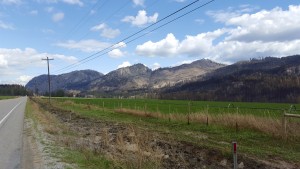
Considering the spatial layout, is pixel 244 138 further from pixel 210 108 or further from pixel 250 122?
pixel 210 108

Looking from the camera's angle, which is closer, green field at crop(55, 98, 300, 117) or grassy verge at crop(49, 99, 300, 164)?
grassy verge at crop(49, 99, 300, 164)

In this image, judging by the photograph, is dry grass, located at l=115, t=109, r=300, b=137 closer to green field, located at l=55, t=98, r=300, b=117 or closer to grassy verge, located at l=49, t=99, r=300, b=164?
grassy verge, located at l=49, t=99, r=300, b=164

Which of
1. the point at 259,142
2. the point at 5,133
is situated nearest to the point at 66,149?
Answer: the point at 5,133

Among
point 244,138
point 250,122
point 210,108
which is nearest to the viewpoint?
point 244,138

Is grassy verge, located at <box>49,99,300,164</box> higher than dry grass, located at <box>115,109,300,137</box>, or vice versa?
dry grass, located at <box>115,109,300,137</box>

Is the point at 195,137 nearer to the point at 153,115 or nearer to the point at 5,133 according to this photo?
the point at 5,133

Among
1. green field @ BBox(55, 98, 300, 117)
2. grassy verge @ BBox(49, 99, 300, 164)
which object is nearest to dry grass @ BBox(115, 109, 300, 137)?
grassy verge @ BBox(49, 99, 300, 164)

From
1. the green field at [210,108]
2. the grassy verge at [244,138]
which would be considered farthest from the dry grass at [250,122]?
the green field at [210,108]

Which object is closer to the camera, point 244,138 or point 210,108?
point 244,138

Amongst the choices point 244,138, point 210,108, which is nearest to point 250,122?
point 244,138

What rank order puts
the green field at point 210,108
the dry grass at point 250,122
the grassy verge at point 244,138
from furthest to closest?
the green field at point 210,108 < the dry grass at point 250,122 < the grassy verge at point 244,138

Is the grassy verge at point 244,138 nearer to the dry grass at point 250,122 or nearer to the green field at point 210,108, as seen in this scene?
the dry grass at point 250,122

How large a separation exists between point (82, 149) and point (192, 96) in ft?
581

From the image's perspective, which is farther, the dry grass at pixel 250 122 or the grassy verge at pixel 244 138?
the dry grass at pixel 250 122
